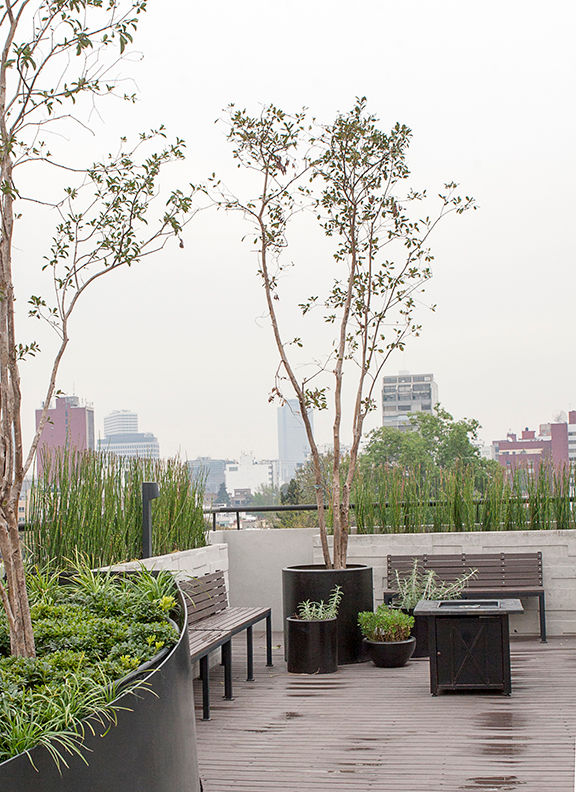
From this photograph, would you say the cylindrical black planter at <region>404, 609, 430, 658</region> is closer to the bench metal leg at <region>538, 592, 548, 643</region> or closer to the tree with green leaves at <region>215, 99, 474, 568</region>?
the tree with green leaves at <region>215, 99, 474, 568</region>

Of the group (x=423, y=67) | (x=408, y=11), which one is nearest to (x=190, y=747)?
(x=408, y=11)

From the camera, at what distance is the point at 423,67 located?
425 inches

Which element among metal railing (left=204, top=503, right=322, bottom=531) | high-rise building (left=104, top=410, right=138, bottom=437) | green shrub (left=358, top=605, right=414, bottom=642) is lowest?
green shrub (left=358, top=605, right=414, bottom=642)

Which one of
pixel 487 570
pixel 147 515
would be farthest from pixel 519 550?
pixel 147 515

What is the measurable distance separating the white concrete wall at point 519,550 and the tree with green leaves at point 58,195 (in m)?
4.16

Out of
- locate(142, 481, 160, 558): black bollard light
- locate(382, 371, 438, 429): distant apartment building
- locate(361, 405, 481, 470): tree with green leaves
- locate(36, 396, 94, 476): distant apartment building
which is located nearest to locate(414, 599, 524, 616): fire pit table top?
locate(142, 481, 160, 558): black bollard light

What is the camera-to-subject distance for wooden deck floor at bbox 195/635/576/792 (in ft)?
12.2

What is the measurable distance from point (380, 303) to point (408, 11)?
14.0ft

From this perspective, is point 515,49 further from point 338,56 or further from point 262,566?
point 262,566

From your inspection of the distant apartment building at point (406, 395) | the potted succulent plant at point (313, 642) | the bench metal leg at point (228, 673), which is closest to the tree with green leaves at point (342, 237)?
the potted succulent plant at point (313, 642)

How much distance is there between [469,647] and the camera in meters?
5.10

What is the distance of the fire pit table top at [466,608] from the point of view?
16.5 feet

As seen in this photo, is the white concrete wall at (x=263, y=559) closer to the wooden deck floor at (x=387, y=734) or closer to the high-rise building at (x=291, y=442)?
the high-rise building at (x=291, y=442)

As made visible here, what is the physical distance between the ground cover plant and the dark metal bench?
1.89 ft
